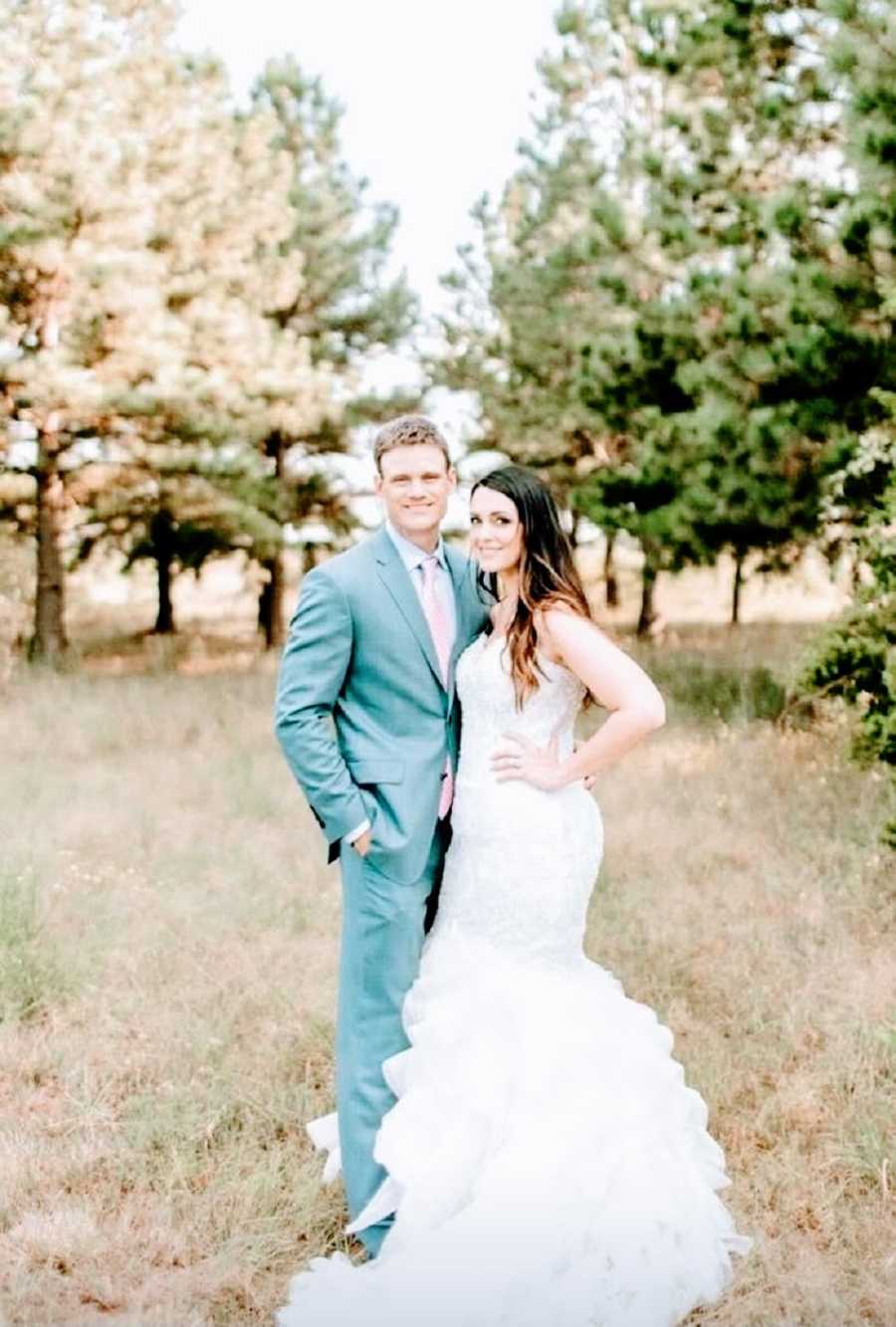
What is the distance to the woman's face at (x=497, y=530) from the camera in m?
3.55

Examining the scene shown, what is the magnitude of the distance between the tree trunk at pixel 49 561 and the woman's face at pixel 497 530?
14.0 m

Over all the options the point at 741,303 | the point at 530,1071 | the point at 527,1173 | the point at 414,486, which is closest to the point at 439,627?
the point at 414,486

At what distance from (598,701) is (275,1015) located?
7.26ft

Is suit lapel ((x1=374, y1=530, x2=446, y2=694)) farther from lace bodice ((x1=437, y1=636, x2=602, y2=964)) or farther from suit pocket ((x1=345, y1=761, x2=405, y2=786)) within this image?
suit pocket ((x1=345, y1=761, x2=405, y2=786))

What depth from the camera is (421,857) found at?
139 inches

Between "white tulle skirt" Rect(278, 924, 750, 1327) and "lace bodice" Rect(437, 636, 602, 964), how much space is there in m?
0.10

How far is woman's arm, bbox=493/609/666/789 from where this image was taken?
342cm

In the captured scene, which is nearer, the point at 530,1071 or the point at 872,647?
the point at 530,1071

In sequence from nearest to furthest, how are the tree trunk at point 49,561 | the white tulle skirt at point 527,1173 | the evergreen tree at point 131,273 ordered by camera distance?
the white tulle skirt at point 527,1173 → the evergreen tree at point 131,273 → the tree trunk at point 49,561

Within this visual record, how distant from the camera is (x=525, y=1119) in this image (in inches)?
133

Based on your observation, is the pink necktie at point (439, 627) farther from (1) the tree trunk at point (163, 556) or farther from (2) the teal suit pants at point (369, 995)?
(1) the tree trunk at point (163, 556)

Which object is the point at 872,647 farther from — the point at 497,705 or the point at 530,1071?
the point at 530,1071

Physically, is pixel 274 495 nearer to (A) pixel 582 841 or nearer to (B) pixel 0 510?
(B) pixel 0 510

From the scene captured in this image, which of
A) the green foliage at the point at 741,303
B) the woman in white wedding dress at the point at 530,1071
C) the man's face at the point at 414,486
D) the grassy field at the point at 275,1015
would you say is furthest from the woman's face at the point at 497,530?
the green foliage at the point at 741,303
